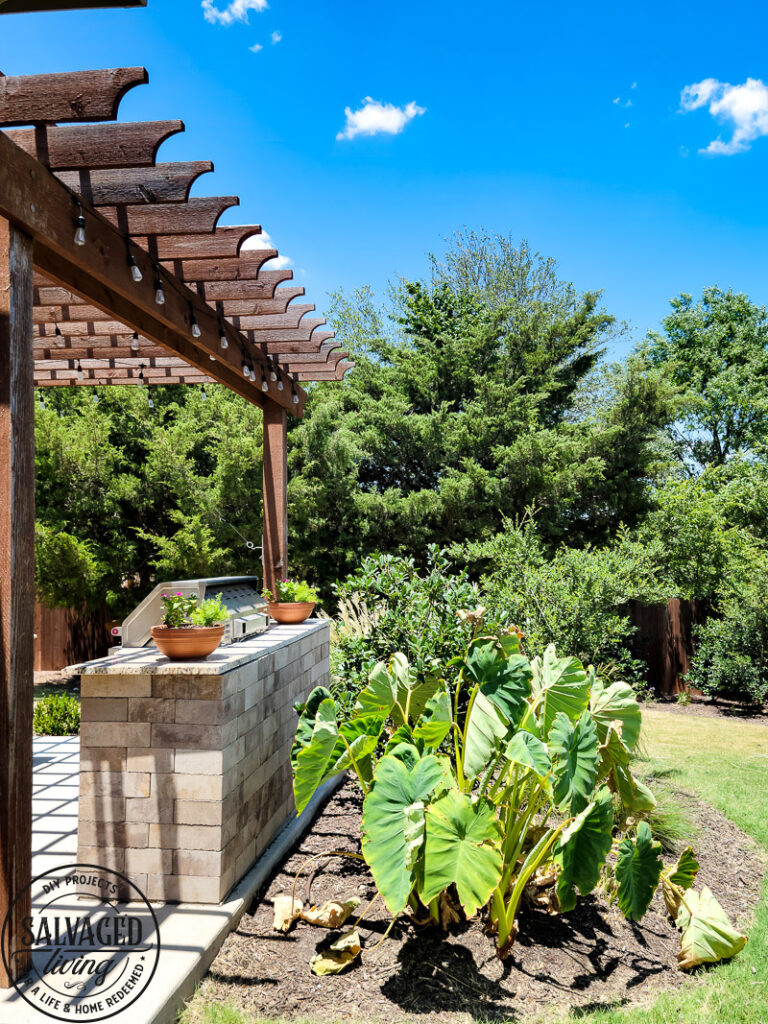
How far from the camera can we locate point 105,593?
9820 mm

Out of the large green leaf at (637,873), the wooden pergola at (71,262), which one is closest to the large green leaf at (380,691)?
the large green leaf at (637,873)

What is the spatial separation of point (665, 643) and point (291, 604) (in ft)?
20.5

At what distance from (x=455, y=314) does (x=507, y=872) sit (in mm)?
13399

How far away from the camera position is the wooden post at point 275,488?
5805mm

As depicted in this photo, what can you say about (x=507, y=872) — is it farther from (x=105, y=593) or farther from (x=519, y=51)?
(x=519, y=51)

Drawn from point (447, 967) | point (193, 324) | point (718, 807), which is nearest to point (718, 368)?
point (718, 807)

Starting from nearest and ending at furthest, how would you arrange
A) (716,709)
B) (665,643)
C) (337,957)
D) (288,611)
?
1. (337,957)
2. (288,611)
3. (716,709)
4. (665,643)

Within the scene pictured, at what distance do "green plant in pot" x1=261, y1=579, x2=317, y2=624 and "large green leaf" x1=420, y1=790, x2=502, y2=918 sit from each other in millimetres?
2688

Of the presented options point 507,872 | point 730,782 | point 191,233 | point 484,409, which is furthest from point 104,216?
point 484,409

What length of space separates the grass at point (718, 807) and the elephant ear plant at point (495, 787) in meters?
0.18

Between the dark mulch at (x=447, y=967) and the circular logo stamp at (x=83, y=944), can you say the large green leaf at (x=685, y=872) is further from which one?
the circular logo stamp at (x=83, y=944)

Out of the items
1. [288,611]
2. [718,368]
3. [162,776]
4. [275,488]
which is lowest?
[162,776]

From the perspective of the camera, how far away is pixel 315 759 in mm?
2666

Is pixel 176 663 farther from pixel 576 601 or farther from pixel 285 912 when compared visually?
pixel 576 601
